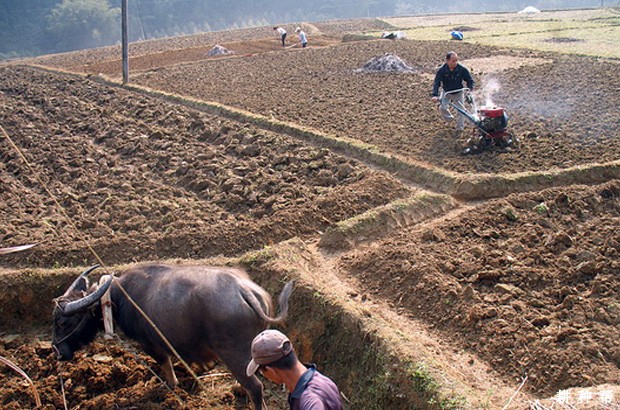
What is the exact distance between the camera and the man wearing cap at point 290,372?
4023mm

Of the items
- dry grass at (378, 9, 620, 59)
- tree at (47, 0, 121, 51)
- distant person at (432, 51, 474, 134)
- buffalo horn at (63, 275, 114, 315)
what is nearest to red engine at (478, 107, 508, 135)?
distant person at (432, 51, 474, 134)

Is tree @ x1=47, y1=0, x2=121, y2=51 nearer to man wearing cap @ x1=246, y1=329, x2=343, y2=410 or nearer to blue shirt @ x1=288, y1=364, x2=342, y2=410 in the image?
man wearing cap @ x1=246, y1=329, x2=343, y2=410

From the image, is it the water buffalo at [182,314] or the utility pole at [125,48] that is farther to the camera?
the utility pole at [125,48]

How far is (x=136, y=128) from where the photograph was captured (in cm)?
1559

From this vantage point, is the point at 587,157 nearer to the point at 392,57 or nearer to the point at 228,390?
the point at 228,390

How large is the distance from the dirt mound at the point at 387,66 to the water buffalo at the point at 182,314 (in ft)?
52.1

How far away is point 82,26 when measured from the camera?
72.5 m

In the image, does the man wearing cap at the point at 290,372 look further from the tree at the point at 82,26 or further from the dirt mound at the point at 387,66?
the tree at the point at 82,26

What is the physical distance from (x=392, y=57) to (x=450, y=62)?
30.9 ft

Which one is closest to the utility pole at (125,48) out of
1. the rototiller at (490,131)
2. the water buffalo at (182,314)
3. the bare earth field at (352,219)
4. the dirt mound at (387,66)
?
the bare earth field at (352,219)

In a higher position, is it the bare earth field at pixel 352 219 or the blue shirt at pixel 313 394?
the blue shirt at pixel 313 394

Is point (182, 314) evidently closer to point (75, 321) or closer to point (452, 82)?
point (75, 321)

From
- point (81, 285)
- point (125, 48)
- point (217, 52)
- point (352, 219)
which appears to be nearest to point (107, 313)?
point (81, 285)

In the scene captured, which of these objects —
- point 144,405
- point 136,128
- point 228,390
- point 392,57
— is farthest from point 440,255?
point 392,57
